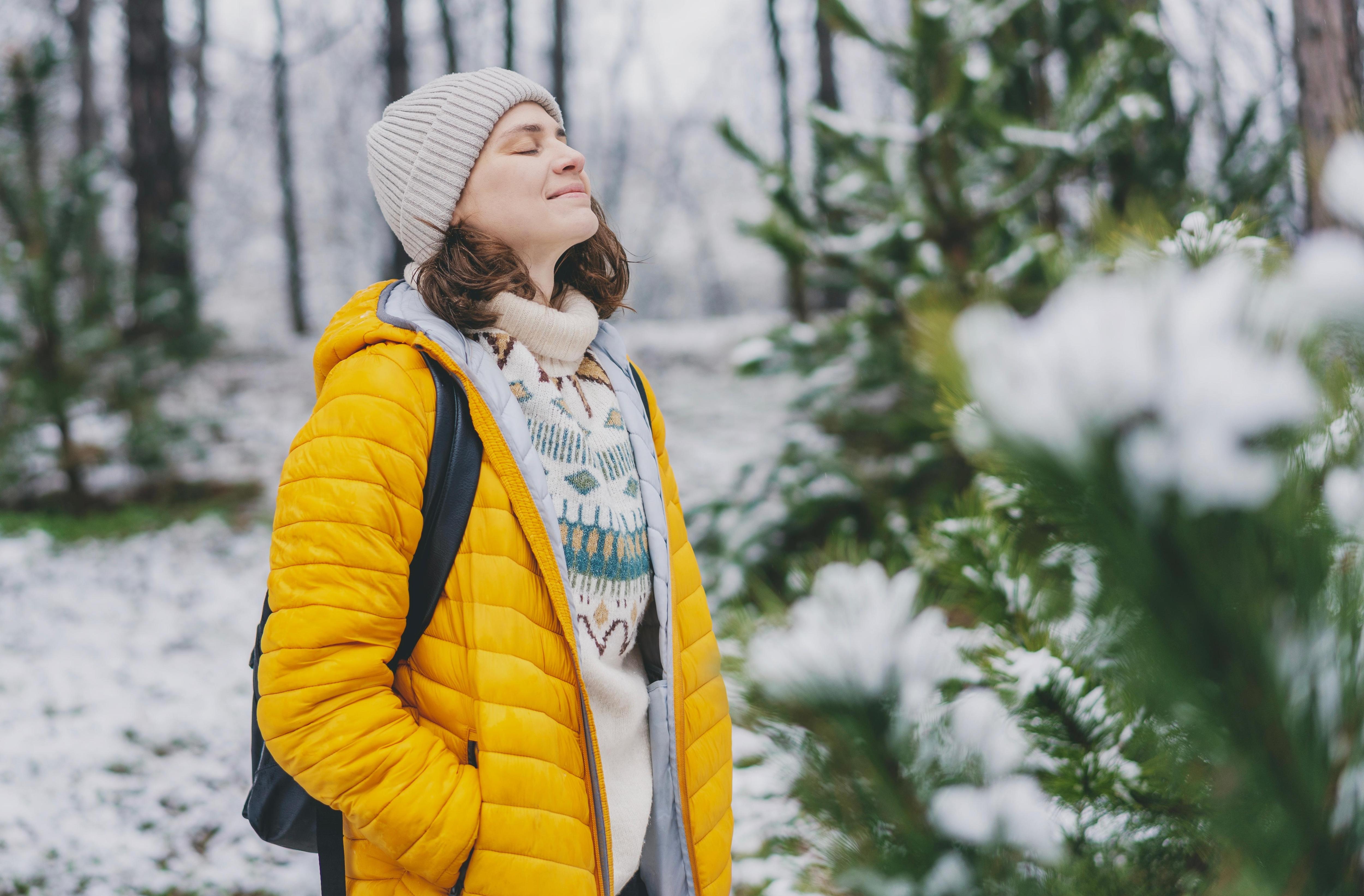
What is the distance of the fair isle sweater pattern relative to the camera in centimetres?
138

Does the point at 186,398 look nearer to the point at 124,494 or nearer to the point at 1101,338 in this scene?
the point at 124,494

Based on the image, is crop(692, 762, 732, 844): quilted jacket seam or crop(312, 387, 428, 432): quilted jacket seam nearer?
crop(312, 387, 428, 432): quilted jacket seam

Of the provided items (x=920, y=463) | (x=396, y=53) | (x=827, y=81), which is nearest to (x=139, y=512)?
(x=396, y=53)

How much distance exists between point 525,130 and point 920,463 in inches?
121

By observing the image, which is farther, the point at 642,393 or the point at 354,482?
the point at 642,393

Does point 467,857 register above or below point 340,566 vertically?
below

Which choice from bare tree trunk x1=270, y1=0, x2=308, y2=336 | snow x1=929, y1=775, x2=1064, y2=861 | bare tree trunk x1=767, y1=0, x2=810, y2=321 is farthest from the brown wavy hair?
bare tree trunk x1=270, y1=0, x2=308, y2=336

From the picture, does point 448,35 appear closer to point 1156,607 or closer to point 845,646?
point 845,646

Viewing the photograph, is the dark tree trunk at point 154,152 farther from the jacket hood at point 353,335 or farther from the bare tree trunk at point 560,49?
the jacket hood at point 353,335

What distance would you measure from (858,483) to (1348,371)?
12.7ft

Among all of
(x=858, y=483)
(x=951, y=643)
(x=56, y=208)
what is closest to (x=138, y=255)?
(x=56, y=208)

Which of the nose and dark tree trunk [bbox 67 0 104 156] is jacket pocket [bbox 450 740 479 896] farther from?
dark tree trunk [bbox 67 0 104 156]

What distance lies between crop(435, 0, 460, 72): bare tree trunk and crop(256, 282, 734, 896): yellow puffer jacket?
34.5 feet

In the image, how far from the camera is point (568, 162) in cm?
148
